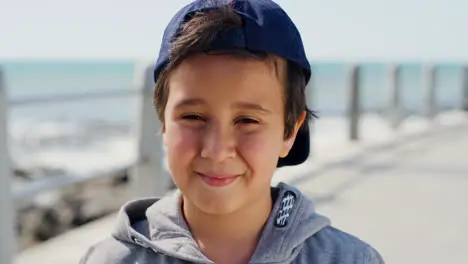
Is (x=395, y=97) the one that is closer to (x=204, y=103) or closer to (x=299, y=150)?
(x=299, y=150)

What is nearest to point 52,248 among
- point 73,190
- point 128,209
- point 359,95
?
point 128,209

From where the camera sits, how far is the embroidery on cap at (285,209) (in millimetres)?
1834

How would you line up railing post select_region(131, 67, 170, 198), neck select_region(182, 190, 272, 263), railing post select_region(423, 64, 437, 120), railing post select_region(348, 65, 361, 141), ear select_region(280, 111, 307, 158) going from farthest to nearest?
railing post select_region(423, 64, 437, 120) < railing post select_region(348, 65, 361, 141) < railing post select_region(131, 67, 170, 198) < ear select_region(280, 111, 307, 158) < neck select_region(182, 190, 272, 263)

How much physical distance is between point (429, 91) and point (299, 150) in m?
11.2

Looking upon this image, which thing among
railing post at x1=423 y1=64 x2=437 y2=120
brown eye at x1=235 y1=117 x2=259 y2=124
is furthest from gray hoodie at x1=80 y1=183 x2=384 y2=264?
railing post at x1=423 y1=64 x2=437 y2=120

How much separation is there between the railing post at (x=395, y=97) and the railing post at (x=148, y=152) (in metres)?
6.84

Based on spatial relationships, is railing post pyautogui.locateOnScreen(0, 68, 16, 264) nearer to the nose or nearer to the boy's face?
the boy's face

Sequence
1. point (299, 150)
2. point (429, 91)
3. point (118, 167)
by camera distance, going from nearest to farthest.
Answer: point (299, 150)
point (118, 167)
point (429, 91)

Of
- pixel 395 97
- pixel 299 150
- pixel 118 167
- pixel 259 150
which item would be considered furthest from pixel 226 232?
pixel 395 97

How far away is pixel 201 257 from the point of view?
1.70 m

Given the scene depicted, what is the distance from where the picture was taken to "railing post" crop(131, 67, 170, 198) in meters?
5.12

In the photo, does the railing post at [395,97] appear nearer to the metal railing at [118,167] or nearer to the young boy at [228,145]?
the metal railing at [118,167]

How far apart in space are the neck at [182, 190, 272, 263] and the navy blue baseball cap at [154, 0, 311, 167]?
0.31m

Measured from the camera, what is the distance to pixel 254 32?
166cm
